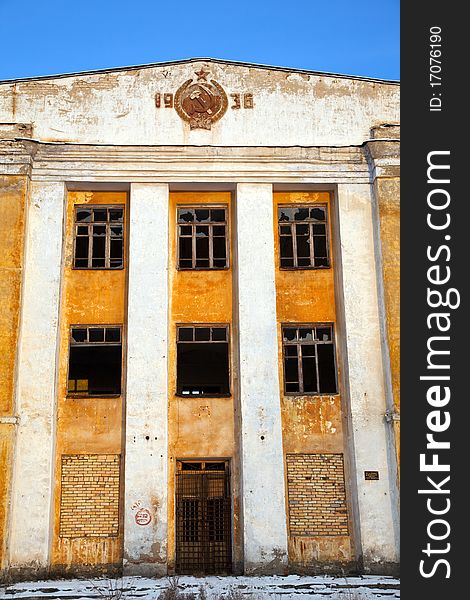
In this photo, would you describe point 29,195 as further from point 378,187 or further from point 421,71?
point 421,71

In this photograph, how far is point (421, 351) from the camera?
957cm

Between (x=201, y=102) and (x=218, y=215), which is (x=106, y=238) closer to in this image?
(x=218, y=215)

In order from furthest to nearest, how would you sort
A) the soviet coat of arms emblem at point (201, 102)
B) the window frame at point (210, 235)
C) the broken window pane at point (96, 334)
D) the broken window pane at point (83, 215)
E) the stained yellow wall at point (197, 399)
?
the soviet coat of arms emblem at point (201, 102) → the broken window pane at point (83, 215) → the window frame at point (210, 235) → the broken window pane at point (96, 334) → the stained yellow wall at point (197, 399)

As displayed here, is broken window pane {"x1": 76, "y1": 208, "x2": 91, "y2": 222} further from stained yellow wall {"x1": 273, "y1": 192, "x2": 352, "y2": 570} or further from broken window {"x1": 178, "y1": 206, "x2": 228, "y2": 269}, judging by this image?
stained yellow wall {"x1": 273, "y1": 192, "x2": 352, "y2": 570}

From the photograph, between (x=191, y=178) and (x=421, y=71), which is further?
(x=191, y=178)

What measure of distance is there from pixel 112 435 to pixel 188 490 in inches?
67.1

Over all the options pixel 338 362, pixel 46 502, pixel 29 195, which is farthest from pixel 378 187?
pixel 46 502

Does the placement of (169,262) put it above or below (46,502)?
above

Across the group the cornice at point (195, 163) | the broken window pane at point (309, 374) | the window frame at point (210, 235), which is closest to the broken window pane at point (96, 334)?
the window frame at point (210, 235)

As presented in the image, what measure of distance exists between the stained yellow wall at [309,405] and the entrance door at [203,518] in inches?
48.3

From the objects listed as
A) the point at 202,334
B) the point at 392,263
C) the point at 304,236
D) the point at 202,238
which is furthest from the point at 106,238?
the point at 392,263

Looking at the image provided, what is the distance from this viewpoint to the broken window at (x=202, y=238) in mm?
14930

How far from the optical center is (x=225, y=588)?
1209cm

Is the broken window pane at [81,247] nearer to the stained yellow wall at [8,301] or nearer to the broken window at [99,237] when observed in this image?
the broken window at [99,237]
